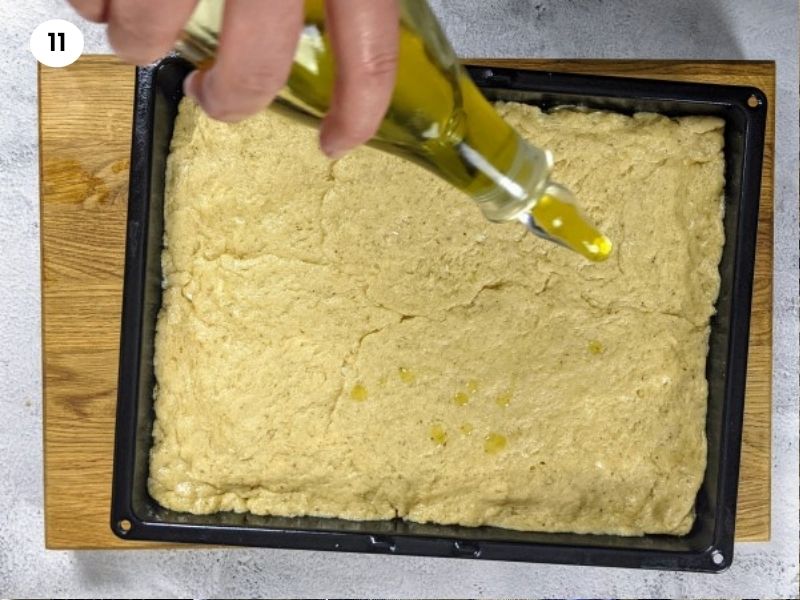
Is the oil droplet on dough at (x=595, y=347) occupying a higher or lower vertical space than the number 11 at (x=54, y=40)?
lower

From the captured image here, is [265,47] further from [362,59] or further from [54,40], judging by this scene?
[54,40]

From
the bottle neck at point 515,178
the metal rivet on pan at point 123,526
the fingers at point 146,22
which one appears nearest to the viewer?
the fingers at point 146,22

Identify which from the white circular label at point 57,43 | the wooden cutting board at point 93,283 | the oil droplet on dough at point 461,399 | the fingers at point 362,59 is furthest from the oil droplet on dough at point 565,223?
the white circular label at point 57,43

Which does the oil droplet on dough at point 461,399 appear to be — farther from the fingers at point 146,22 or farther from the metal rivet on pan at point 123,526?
the fingers at point 146,22

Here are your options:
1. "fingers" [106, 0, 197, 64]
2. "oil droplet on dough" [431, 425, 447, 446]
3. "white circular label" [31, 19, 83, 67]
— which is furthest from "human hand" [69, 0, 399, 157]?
"white circular label" [31, 19, 83, 67]

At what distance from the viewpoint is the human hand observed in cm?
62

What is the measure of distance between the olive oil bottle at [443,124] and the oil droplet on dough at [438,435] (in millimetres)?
501

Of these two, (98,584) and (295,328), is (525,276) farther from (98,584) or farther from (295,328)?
(98,584)

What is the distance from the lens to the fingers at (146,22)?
2.00ft

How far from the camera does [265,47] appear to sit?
0.64 m

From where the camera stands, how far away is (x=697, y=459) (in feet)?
4.70

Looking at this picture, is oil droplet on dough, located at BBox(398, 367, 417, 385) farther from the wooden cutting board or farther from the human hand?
the human hand

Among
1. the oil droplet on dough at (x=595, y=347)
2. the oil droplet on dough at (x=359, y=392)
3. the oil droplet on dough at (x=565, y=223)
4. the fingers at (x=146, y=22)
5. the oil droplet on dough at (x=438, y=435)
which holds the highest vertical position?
the fingers at (x=146, y=22)

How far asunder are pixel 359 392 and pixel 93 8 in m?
0.90
